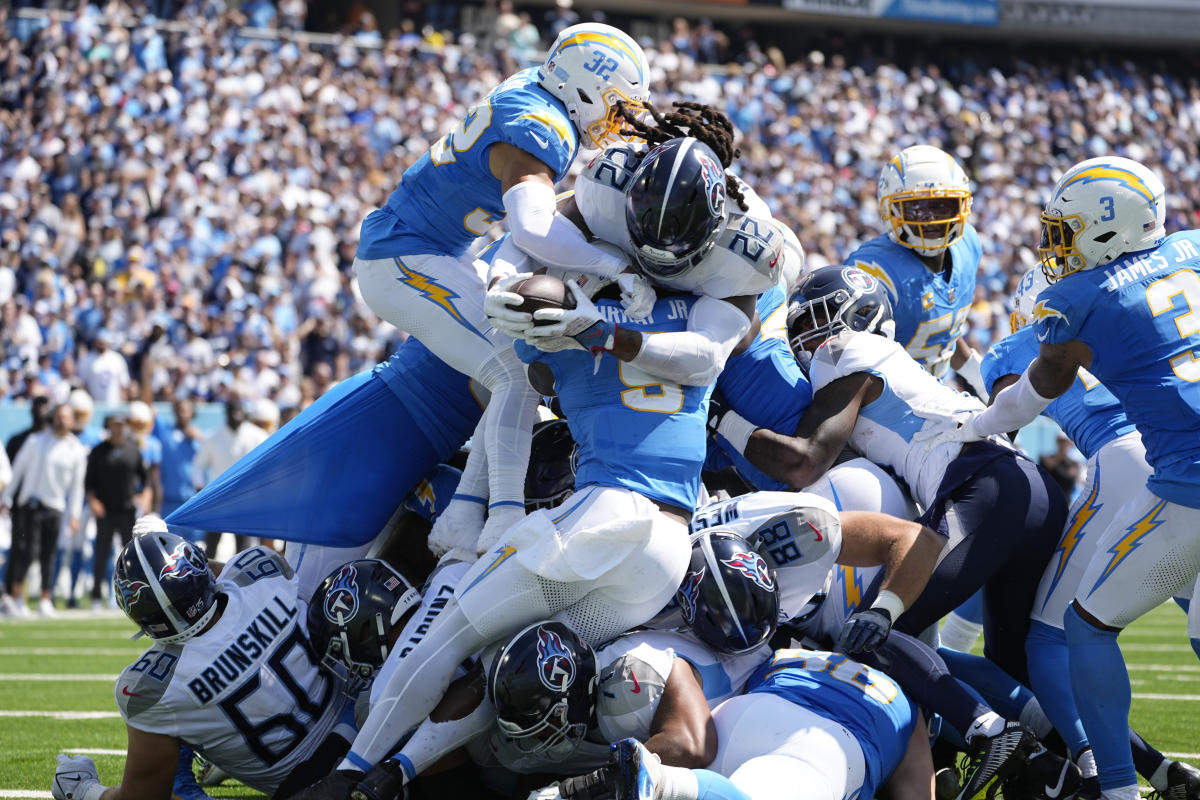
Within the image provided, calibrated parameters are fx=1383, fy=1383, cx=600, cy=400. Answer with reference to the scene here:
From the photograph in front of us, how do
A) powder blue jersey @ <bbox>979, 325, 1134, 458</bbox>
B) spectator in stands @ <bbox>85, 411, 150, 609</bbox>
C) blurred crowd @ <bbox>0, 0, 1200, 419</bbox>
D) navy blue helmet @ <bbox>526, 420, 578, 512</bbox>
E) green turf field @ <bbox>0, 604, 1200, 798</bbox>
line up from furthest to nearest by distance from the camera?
blurred crowd @ <bbox>0, 0, 1200, 419</bbox> < spectator in stands @ <bbox>85, 411, 150, 609</bbox> < green turf field @ <bbox>0, 604, 1200, 798</bbox> < powder blue jersey @ <bbox>979, 325, 1134, 458</bbox> < navy blue helmet @ <bbox>526, 420, 578, 512</bbox>

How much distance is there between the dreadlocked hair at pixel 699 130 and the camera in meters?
4.33

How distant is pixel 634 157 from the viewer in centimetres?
434

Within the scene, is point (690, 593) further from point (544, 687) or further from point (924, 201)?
point (924, 201)

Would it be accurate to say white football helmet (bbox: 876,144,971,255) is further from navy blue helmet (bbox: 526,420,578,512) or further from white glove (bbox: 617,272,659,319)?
white glove (bbox: 617,272,659,319)

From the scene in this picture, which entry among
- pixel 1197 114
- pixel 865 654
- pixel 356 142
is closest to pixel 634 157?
pixel 865 654

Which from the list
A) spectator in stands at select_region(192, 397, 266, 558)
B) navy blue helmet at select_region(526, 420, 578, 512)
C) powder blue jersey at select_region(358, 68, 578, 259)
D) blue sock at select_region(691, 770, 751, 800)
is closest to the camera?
blue sock at select_region(691, 770, 751, 800)

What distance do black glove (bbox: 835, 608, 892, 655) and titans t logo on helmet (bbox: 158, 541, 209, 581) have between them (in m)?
2.07

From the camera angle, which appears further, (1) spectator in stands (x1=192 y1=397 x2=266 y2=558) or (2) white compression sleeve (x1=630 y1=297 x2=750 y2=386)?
(1) spectator in stands (x1=192 y1=397 x2=266 y2=558)

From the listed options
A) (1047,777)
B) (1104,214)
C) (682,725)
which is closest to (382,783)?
(682,725)

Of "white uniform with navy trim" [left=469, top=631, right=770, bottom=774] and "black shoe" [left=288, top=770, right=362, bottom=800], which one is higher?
"white uniform with navy trim" [left=469, top=631, right=770, bottom=774]

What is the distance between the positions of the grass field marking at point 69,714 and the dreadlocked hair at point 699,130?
161 inches

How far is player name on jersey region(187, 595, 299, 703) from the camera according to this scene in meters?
4.34

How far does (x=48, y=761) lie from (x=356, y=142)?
1377cm

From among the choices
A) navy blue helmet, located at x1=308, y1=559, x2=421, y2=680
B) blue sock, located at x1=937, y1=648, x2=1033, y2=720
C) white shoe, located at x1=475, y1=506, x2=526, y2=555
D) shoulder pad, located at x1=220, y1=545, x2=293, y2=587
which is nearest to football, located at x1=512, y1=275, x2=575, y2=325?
white shoe, located at x1=475, y1=506, x2=526, y2=555
